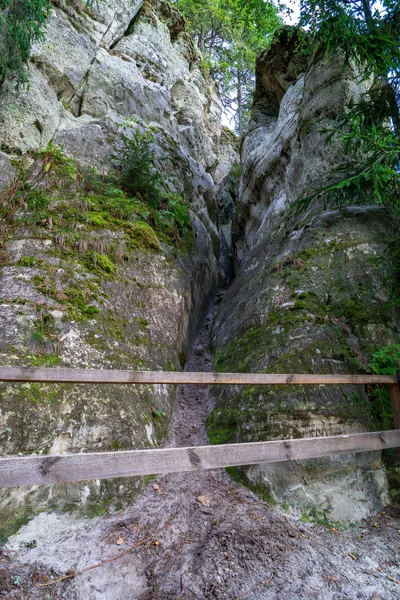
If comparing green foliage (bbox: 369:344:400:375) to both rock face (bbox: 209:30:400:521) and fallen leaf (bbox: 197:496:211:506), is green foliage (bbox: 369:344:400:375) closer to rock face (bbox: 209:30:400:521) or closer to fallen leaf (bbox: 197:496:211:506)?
rock face (bbox: 209:30:400:521)

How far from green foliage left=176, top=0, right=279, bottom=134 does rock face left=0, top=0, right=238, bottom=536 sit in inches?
263

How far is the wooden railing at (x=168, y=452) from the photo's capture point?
2523 millimetres

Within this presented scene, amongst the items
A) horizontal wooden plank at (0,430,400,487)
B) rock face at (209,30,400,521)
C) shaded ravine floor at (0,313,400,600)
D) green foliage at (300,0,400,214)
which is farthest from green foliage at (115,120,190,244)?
horizontal wooden plank at (0,430,400,487)

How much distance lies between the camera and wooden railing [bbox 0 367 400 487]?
252 centimetres

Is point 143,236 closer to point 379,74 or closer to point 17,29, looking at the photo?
point 17,29

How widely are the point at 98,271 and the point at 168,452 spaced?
4892mm

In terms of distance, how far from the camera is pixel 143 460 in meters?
2.80

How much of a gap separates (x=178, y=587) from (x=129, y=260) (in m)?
6.01

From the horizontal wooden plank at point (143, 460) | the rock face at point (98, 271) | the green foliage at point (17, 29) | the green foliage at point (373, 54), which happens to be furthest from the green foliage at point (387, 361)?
the green foliage at point (17, 29)

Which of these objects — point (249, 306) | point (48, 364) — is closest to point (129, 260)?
point (249, 306)

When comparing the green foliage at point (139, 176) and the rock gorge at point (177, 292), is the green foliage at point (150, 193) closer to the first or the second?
the green foliage at point (139, 176)

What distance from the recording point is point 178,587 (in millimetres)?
3225

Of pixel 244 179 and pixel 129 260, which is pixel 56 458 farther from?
pixel 244 179

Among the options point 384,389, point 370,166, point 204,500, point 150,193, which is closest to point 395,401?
point 384,389
